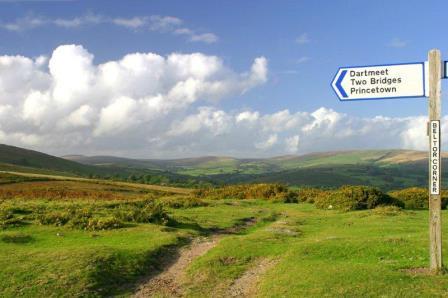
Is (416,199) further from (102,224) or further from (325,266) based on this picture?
(325,266)

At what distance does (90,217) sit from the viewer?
26344mm

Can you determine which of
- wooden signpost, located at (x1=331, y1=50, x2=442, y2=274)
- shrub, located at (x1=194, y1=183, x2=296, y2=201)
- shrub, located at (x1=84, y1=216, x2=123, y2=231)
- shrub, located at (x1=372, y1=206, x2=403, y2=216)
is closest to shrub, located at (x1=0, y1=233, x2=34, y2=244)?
shrub, located at (x1=84, y1=216, x2=123, y2=231)

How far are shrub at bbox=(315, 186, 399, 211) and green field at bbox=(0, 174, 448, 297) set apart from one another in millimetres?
10168

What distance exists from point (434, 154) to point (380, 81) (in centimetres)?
234

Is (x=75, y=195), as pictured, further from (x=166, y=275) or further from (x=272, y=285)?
(x=272, y=285)

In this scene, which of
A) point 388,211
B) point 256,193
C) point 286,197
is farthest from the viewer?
point 256,193

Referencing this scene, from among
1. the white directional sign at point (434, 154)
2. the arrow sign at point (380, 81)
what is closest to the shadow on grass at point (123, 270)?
the arrow sign at point (380, 81)

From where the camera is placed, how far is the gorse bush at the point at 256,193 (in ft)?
165

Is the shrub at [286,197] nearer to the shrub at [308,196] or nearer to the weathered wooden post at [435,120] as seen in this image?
the shrub at [308,196]

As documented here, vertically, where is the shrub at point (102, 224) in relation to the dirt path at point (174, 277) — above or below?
above

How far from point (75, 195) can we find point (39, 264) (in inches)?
1307

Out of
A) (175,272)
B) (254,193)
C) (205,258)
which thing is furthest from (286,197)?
(175,272)

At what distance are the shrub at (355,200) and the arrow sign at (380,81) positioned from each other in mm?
27115

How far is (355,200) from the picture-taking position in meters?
39.4
